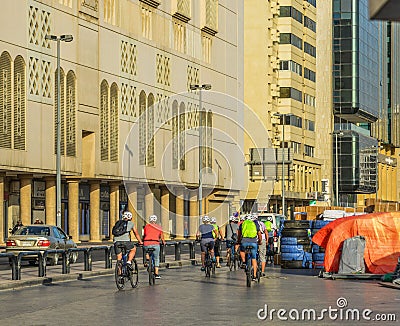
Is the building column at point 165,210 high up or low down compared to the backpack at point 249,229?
down

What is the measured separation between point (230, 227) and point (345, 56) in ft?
346

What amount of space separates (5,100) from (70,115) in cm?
797

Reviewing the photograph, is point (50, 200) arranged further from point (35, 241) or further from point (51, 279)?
point (51, 279)

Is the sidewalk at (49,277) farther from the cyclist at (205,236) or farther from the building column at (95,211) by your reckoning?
the building column at (95,211)

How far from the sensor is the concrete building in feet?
358

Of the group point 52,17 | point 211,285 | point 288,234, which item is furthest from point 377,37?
point 211,285

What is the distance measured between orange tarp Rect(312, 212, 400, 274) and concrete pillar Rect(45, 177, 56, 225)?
37.6 metres

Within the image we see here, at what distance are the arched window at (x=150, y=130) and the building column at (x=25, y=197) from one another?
16.7m

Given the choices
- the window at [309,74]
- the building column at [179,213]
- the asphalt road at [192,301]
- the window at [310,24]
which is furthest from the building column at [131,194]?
the window at [310,24]

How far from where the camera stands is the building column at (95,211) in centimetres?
7144

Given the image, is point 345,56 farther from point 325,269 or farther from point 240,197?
point 325,269

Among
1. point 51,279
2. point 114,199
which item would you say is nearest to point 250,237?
point 51,279

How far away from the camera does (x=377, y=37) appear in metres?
150

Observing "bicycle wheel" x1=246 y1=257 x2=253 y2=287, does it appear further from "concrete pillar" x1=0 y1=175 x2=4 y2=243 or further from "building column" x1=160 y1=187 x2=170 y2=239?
"building column" x1=160 y1=187 x2=170 y2=239
